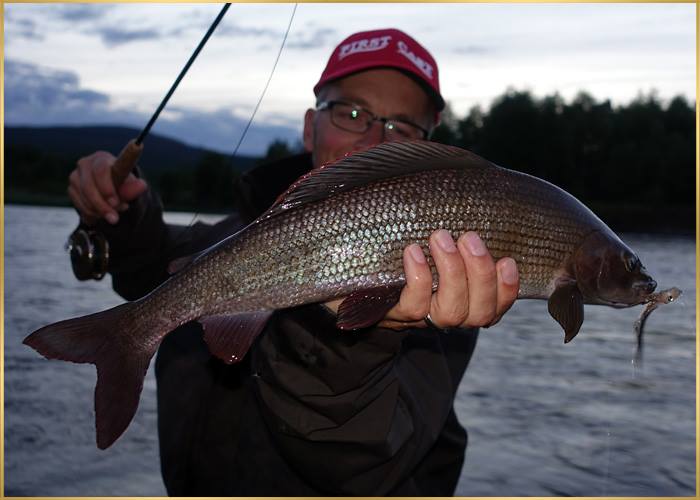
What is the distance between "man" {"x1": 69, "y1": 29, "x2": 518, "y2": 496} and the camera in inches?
111

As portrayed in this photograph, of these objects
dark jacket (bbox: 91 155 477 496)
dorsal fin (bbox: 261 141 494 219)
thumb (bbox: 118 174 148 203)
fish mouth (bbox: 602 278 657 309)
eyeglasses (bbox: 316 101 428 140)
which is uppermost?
eyeglasses (bbox: 316 101 428 140)

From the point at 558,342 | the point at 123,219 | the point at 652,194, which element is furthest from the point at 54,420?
the point at 652,194

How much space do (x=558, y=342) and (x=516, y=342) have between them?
70cm

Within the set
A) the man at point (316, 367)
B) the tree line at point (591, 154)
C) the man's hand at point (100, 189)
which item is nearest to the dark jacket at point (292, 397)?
the man at point (316, 367)

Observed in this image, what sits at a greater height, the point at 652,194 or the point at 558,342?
the point at 652,194

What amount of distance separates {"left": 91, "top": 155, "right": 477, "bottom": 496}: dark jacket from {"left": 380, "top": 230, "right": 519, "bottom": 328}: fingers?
332 mm

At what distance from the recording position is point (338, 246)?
7.25ft

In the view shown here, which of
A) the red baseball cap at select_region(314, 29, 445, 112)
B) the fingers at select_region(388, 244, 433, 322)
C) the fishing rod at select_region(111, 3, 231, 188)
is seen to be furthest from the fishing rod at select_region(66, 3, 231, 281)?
the fingers at select_region(388, 244, 433, 322)

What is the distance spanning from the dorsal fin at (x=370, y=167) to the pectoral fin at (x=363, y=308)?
0.34 m

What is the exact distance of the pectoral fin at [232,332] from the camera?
2.19 m

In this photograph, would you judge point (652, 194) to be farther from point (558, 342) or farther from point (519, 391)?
point (519, 391)

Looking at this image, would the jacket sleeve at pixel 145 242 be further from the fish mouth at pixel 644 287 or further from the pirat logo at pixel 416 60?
the fish mouth at pixel 644 287

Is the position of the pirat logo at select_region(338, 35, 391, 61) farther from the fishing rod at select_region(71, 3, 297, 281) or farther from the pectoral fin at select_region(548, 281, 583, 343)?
the pectoral fin at select_region(548, 281, 583, 343)

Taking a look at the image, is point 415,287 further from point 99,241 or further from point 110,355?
point 99,241
